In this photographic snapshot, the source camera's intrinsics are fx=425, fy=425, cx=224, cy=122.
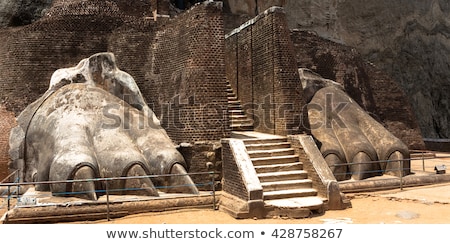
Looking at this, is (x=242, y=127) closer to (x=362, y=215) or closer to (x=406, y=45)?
(x=362, y=215)

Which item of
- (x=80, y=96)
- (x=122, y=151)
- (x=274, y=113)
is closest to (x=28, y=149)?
(x=80, y=96)

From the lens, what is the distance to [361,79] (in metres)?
18.0

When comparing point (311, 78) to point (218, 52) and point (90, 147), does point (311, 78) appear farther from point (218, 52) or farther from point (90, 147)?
point (90, 147)

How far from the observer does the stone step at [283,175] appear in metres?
9.16

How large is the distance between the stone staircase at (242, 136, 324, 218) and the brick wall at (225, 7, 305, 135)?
763 mm

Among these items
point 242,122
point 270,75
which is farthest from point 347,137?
point 270,75

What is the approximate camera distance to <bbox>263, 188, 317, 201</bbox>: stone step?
8648mm

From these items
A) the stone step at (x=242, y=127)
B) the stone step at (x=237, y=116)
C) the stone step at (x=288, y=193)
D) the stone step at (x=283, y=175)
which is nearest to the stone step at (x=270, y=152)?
the stone step at (x=283, y=175)

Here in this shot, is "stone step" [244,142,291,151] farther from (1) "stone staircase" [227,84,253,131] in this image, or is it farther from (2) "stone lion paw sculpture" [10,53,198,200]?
(1) "stone staircase" [227,84,253,131]

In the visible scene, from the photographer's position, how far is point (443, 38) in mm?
30219

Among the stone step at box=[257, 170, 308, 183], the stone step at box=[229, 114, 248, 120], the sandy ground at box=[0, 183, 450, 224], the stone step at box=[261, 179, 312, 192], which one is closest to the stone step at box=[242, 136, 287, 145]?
the stone step at box=[257, 170, 308, 183]

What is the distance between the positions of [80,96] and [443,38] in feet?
91.3

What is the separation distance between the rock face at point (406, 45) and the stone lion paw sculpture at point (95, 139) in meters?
20.3

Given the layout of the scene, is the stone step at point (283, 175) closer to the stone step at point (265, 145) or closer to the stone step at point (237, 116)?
the stone step at point (265, 145)
